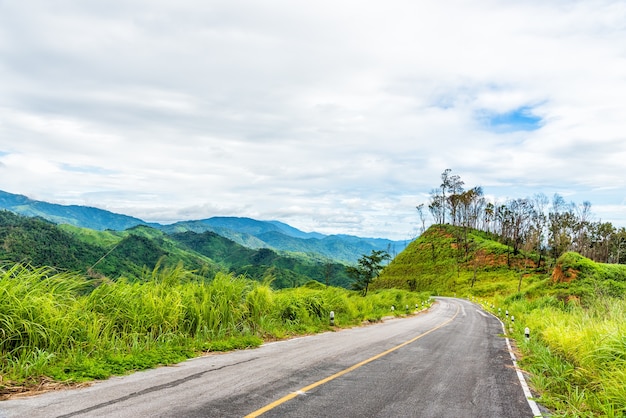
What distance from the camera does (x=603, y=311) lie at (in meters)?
13.3

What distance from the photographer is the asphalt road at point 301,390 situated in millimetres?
5230

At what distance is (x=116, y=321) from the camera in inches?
344

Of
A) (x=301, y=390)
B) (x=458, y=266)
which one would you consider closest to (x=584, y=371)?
(x=301, y=390)

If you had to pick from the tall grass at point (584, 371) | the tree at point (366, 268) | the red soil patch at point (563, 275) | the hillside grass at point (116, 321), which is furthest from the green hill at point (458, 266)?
the hillside grass at point (116, 321)

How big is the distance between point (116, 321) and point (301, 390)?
15.8 feet

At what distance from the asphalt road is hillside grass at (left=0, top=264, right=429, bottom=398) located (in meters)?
0.69

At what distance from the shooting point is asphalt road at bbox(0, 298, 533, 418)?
5230 mm

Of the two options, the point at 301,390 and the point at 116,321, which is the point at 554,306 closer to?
the point at 301,390

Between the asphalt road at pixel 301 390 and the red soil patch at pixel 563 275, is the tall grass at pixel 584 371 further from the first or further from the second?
the red soil patch at pixel 563 275

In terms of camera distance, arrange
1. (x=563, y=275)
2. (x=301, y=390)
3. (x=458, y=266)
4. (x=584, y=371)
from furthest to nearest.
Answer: (x=458, y=266) < (x=563, y=275) < (x=584, y=371) < (x=301, y=390)

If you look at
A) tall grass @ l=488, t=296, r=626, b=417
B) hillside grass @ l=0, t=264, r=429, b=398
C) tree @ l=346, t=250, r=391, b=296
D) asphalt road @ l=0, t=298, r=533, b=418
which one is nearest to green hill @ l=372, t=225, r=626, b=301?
tree @ l=346, t=250, r=391, b=296

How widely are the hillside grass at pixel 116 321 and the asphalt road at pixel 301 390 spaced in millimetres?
687

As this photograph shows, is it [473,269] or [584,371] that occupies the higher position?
[584,371]

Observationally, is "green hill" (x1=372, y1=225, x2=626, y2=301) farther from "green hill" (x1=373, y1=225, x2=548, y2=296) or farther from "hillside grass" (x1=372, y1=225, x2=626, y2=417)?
"hillside grass" (x1=372, y1=225, x2=626, y2=417)
